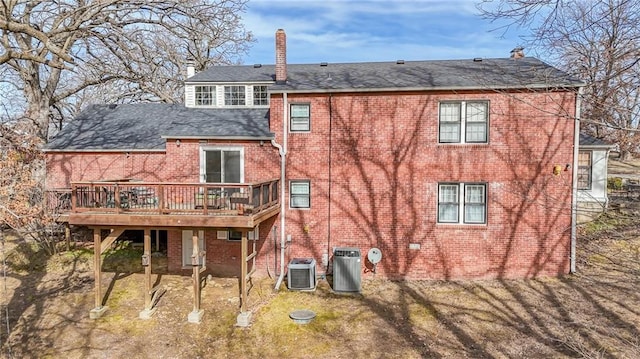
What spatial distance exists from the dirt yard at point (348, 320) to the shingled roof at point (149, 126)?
16.7 ft

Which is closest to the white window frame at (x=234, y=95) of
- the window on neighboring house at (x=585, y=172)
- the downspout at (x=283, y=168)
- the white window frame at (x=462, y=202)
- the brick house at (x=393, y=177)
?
the brick house at (x=393, y=177)

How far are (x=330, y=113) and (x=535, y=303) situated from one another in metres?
8.25

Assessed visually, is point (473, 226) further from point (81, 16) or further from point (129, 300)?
point (81, 16)

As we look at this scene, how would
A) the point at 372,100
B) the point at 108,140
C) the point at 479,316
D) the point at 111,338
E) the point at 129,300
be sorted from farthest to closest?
the point at 108,140 → the point at 372,100 → the point at 129,300 → the point at 479,316 → the point at 111,338

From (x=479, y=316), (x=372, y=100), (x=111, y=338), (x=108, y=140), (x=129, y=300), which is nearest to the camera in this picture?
(x=111, y=338)

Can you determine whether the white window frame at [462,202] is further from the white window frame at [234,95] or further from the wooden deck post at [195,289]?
the white window frame at [234,95]

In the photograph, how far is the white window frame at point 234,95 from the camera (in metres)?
15.7

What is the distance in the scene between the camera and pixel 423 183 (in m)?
12.4

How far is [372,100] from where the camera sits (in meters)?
12.5

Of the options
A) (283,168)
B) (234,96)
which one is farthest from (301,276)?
(234,96)

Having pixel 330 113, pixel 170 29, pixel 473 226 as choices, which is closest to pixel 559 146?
pixel 473 226

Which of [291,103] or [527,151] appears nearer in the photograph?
[527,151]

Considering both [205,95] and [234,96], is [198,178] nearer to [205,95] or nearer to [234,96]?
[234,96]

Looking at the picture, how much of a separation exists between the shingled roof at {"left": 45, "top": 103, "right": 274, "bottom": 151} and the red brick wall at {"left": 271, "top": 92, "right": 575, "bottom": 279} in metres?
1.82
